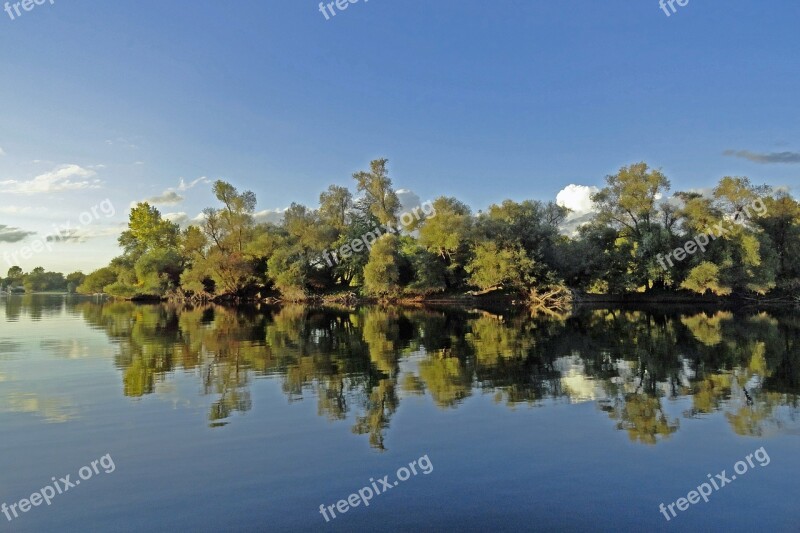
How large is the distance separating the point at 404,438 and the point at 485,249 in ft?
183

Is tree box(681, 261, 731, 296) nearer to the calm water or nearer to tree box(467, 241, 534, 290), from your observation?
tree box(467, 241, 534, 290)

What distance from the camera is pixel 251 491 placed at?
754cm

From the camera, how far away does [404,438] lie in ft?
32.5

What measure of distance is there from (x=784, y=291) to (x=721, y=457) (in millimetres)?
69846

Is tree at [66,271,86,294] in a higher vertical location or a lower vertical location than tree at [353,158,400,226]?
lower

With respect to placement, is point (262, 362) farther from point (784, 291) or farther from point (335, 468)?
point (784, 291)

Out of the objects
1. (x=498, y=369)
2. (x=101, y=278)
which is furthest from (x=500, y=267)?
(x=101, y=278)

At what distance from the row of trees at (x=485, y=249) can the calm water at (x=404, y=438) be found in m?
43.9

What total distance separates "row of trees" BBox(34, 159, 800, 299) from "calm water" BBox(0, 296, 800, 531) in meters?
43.9

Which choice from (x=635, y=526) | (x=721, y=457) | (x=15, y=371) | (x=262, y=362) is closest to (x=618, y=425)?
(x=721, y=457)

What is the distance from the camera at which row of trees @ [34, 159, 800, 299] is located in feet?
200

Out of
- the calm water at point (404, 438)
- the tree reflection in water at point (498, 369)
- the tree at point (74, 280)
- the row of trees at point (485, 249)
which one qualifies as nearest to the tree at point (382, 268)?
the row of trees at point (485, 249)

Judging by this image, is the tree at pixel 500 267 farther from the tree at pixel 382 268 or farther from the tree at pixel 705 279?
the tree at pixel 705 279

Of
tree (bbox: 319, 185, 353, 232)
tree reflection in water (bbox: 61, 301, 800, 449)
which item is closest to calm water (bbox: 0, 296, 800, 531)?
tree reflection in water (bbox: 61, 301, 800, 449)
